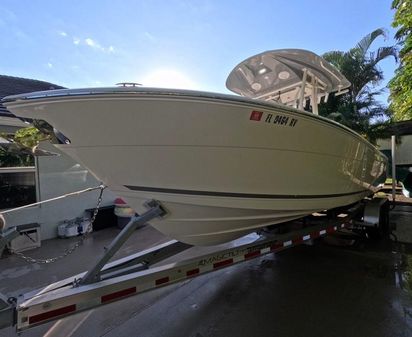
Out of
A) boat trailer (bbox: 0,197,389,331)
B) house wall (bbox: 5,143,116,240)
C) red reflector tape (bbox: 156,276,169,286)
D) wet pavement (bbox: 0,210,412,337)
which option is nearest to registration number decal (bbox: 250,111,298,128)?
boat trailer (bbox: 0,197,389,331)

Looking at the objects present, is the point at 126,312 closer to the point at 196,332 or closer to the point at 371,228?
the point at 196,332

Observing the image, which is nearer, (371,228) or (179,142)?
(179,142)

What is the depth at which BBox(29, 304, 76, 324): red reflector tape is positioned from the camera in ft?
6.64

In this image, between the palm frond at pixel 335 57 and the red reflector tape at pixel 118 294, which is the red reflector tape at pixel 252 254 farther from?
the palm frond at pixel 335 57

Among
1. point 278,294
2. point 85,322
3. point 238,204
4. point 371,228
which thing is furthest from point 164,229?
point 371,228

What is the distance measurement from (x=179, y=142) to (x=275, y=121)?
862 mm

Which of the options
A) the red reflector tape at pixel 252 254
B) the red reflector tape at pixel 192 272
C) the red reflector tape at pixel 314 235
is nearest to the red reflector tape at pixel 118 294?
the red reflector tape at pixel 192 272

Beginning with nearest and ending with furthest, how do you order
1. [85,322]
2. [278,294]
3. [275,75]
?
[85,322]
[278,294]
[275,75]

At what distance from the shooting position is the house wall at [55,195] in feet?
18.3

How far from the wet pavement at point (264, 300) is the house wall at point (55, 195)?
3.10 feet

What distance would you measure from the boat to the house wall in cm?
319

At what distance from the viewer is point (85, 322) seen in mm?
2918

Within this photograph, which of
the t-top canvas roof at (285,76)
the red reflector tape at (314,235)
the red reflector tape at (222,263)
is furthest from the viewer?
the red reflector tape at (314,235)

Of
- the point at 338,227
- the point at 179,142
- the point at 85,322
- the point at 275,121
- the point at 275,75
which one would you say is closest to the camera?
the point at 179,142
